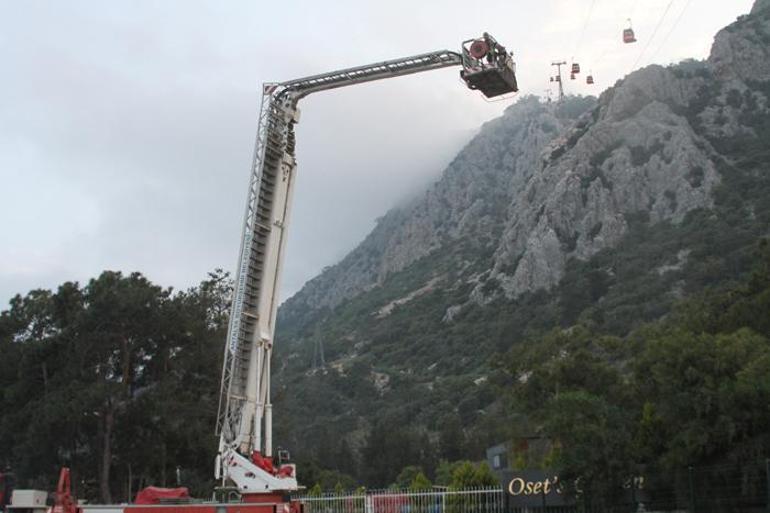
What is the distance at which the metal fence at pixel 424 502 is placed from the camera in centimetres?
2778

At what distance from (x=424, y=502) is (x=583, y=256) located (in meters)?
82.2

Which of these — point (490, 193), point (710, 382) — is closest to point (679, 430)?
point (710, 382)

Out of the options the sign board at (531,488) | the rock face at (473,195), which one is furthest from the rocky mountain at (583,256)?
the sign board at (531,488)

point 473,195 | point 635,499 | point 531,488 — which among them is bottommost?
point 635,499

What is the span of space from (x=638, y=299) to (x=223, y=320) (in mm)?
55865

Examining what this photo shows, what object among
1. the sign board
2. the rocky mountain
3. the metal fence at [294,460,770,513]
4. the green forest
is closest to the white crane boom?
the metal fence at [294,460,770,513]

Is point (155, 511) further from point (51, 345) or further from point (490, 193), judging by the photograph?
point (490, 193)

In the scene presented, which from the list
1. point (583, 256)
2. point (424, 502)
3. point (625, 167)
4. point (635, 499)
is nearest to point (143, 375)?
point (424, 502)

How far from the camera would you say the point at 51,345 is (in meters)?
42.1

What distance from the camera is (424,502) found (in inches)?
1150

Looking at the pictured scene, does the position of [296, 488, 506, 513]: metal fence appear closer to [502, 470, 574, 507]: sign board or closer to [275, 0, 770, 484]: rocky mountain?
[502, 470, 574, 507]: sign board

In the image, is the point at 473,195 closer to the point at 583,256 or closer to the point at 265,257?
the point at 583,256

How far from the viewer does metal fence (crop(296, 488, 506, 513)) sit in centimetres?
2778

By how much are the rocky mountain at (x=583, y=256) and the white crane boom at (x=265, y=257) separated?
59447 mm
